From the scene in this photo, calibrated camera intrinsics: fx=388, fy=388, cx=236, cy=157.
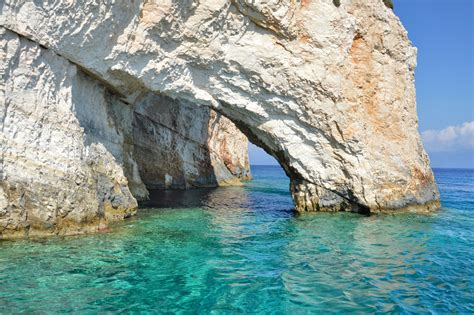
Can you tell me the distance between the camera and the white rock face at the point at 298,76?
14.8m

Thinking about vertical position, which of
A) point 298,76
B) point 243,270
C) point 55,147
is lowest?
point 243,270

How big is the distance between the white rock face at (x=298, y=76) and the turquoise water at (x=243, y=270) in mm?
4265

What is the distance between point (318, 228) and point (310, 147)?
16.4 ft

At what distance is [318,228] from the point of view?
15.7 meters

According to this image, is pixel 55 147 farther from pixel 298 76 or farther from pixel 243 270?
pixel 298 76

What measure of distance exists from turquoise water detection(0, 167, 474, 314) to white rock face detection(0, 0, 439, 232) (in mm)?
4265

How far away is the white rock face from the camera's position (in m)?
14.8

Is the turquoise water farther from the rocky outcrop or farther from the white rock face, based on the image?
the white rock face

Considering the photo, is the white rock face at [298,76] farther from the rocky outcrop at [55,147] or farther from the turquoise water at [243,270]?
the turquoise water at [243,270]

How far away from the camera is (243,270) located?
974 centimetres

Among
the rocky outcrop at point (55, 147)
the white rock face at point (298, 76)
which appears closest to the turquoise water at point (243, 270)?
the rocky outcrop at point (55, 147)

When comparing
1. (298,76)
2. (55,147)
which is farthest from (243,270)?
(298,76)

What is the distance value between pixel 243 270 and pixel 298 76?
35.2 feet

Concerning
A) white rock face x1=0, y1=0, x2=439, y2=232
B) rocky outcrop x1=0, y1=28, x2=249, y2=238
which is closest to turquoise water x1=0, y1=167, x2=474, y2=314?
rocky outcrop x1=0, y1=28, x2=249, y2=238
